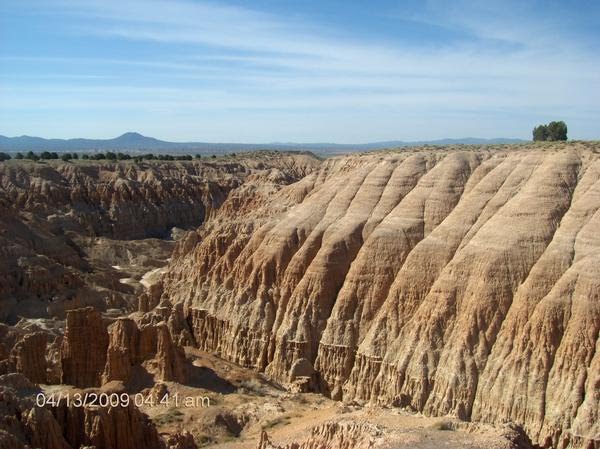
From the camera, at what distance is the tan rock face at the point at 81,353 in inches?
1657

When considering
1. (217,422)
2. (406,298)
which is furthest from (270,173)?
(217,422)

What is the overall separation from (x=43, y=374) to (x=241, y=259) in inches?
679

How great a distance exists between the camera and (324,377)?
44.6m

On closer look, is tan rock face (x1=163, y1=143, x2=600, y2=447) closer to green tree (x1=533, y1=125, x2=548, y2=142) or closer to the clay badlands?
the clay badlands

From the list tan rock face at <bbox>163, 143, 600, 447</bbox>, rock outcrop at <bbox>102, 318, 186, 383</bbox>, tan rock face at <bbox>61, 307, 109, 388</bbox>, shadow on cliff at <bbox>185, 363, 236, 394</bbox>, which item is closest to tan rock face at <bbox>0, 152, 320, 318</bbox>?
tan rock face at <bbox>163, 143, 600, 447</bbox>

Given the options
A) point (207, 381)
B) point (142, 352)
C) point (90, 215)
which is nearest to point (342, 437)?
point (207, 381)

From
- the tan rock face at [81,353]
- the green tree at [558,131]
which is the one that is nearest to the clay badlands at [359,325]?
the tan rock face at [81,353]

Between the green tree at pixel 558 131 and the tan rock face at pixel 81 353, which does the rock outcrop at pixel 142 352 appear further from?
the green tree at pixel 558 131

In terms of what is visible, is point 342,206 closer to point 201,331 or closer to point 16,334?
point 201,331

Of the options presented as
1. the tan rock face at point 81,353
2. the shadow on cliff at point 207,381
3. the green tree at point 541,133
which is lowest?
the shadow on cliff at point 207,381

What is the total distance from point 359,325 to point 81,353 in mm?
17088

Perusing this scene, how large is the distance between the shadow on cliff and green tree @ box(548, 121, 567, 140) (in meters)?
47.1

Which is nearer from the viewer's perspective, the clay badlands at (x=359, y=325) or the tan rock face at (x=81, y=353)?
the clay badlands at (x=359, y=325)

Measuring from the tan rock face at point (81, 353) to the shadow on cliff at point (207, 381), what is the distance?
17.4 feet
